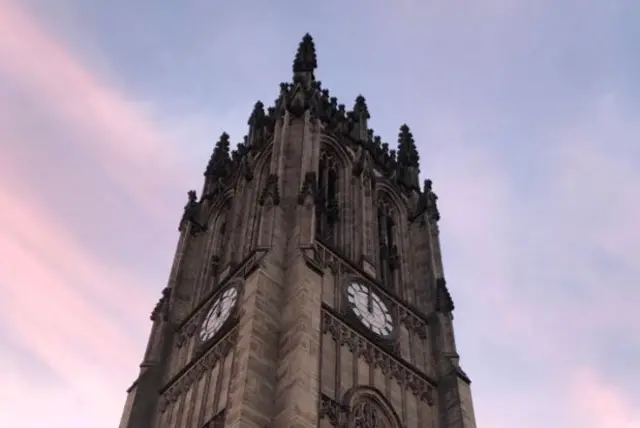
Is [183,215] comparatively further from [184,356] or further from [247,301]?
[247,301]

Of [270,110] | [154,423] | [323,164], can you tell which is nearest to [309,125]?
[323,164]

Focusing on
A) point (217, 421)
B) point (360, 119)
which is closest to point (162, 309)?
point (217, 421)

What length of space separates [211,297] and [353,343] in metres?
6.96

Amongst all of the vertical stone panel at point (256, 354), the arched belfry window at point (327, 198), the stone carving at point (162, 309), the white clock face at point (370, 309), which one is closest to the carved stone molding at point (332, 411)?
the vertical stone panel at point (256, 354)

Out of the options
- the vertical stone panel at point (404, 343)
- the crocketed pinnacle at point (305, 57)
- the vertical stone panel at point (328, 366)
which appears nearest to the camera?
the vertical stone panel at point (328, 366)

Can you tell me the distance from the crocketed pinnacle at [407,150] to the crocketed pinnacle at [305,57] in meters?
6.30

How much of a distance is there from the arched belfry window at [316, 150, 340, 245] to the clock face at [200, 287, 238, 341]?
3989 mm

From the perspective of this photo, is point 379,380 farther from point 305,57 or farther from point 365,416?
point 305,57

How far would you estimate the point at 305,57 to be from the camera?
150 feet

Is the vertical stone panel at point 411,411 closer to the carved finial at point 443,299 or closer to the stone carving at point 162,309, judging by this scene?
the carved finial at point 443,299

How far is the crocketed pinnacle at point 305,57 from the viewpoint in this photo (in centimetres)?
4503

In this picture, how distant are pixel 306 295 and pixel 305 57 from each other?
2054cm

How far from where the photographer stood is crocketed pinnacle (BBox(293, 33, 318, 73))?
45031 mm

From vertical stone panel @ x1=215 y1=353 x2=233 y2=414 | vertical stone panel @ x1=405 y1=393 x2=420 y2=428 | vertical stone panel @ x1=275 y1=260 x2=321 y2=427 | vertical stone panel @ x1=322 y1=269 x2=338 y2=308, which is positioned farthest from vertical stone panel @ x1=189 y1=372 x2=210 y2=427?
vertical stone panel @ x1=405 y1=393 x2=420 y2=428
